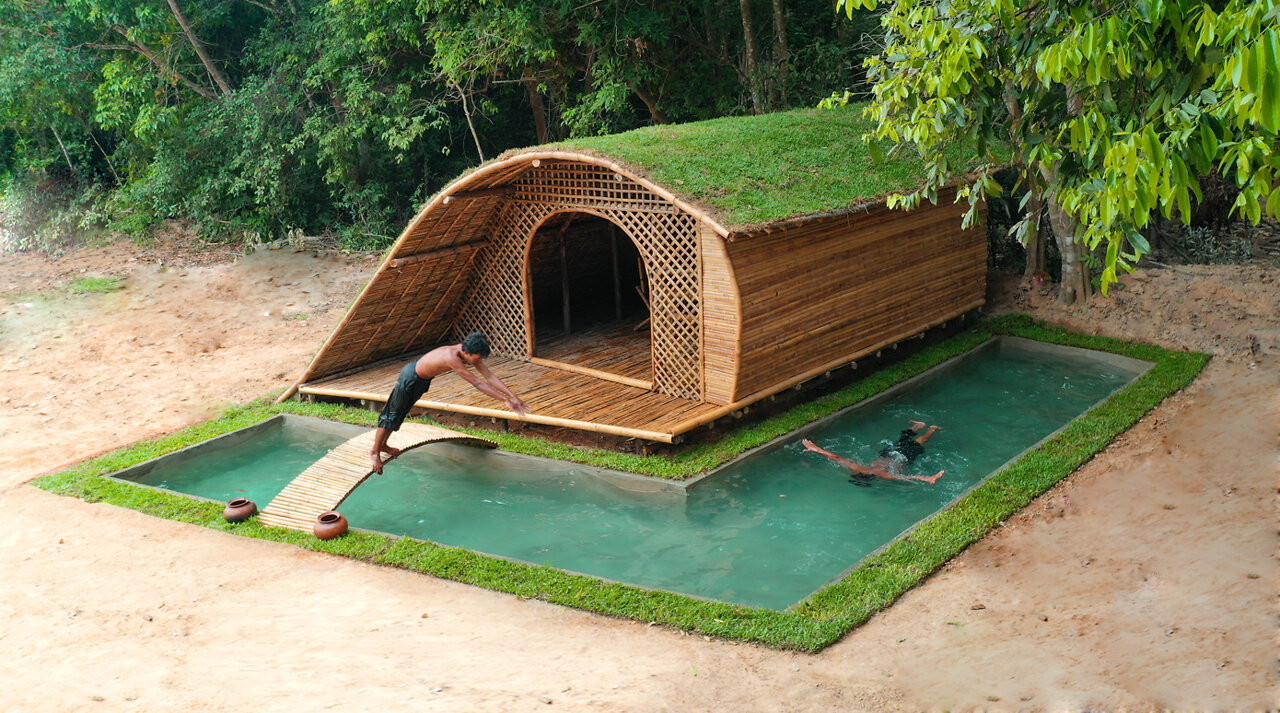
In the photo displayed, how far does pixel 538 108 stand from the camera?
18.2 meters

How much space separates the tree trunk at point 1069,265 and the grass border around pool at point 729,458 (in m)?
0.81

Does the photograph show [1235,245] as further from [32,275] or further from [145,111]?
[32,275]

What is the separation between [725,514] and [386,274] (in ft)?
15.6

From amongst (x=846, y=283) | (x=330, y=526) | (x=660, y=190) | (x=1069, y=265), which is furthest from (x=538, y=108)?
(x=330, y=526)

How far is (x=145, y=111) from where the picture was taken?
16891 millimetres

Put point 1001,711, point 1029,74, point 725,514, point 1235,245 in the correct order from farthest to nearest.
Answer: point 1235,245, point 725,514, point 1029,74, point 1001,711

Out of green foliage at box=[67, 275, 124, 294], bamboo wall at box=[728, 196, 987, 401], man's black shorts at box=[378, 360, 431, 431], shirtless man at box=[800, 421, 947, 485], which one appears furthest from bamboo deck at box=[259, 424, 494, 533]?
green foliage at box=[67, 275, 124, 294]

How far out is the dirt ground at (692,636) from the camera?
5.36 m

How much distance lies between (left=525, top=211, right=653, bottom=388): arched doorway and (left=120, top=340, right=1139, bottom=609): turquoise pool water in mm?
2006

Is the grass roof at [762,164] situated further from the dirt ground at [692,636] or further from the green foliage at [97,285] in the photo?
the green foliage at [97,285]

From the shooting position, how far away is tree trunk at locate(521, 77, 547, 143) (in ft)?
58.8

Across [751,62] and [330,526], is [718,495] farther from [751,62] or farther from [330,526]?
[751,62]

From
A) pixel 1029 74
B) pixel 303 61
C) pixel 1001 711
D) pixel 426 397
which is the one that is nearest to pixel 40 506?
pixel 426 397

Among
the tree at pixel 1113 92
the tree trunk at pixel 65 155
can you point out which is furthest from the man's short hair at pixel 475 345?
the tree trunk at pixel 65 155
